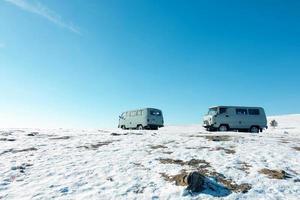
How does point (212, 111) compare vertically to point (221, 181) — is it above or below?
above

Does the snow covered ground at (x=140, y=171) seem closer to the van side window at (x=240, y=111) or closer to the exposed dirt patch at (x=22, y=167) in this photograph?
the exposed dirt patch at (x=22, y=167)

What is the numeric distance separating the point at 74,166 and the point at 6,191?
2.90 metres

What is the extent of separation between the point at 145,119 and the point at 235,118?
9623mm

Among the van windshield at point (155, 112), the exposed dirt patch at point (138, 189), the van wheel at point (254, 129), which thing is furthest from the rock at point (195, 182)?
the van windshield at point (155, 112)

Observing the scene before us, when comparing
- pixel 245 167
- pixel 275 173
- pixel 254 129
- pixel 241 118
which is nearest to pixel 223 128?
pixel 241 118

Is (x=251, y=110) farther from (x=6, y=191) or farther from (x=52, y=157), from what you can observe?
(x=6, y=191)

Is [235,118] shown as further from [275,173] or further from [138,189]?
[138,189]

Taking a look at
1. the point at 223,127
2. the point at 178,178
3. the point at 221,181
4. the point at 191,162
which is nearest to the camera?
the point at 221,181

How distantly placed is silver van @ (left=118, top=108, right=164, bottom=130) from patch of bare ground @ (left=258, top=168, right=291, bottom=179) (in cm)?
2362

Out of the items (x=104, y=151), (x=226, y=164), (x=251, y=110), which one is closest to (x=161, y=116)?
(x=251, y=110)

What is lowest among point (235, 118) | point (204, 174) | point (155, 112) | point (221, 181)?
point (221, 181)

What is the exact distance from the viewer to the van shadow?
8.37m

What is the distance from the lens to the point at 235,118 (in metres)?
30.5

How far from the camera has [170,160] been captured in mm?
12188
